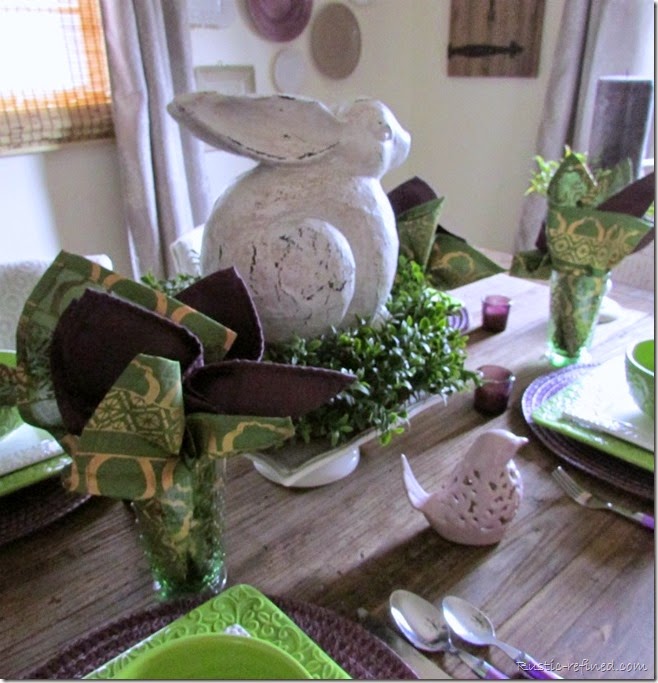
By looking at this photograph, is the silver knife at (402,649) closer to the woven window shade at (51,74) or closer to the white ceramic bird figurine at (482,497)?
the white ceramic bird figurine at (482,497)

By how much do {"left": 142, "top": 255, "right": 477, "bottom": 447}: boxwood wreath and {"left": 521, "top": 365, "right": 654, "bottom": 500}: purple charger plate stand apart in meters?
0.12

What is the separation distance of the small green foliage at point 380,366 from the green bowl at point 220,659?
→ 26 centimetres

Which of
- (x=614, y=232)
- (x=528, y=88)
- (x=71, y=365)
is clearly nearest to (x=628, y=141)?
(x=614, y=232)

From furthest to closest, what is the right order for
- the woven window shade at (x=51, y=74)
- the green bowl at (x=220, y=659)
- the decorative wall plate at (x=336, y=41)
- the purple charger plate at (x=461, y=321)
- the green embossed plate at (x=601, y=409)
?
the decorative wall plate at (x=336, y=41) < the woven window shade at (x=51, y=74) < the purple charger plate at (x=461, y=321) < the green embossed plate at (x=601, y=409) < the green bowl at (x=220, y=659)

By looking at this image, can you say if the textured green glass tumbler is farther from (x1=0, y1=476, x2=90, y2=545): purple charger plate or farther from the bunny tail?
(x1=0, y1=476, x2=90, y2=545): purple charger plate

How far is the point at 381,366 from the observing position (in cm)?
64

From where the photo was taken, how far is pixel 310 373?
0.42m

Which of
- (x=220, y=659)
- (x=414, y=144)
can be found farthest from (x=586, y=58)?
(x=220, y=659)

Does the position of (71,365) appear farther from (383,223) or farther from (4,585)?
(383,223)

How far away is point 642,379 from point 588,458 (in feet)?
0.33

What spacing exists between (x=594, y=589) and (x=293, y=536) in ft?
0.86

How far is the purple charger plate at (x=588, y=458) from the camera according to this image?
0.64 meters

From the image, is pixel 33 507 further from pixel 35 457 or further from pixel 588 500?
pixel 588 500

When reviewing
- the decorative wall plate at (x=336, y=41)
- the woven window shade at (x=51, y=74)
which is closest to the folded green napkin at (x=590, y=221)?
the woven window shade at (x=51, y=74)
